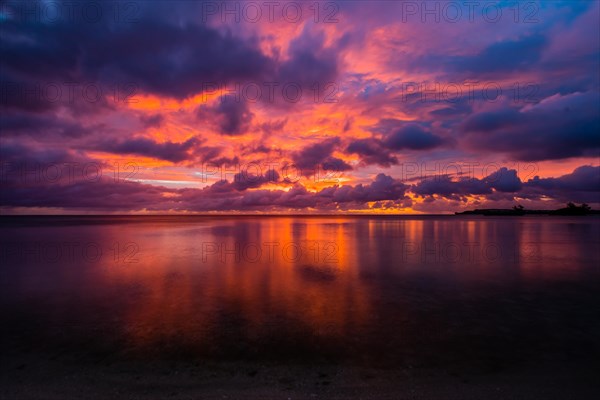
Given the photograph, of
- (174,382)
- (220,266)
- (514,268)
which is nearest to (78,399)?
(174,382)

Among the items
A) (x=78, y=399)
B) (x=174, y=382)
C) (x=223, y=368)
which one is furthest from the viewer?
(x=223, y=368)

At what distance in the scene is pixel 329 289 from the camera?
49.2 ft

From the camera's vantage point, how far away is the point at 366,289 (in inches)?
593

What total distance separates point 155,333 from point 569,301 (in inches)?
627

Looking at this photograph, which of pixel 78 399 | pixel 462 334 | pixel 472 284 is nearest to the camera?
pixel 78 399

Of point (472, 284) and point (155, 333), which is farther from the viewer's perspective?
point (472, 284)

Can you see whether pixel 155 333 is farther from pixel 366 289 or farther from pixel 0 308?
pixel 366 289

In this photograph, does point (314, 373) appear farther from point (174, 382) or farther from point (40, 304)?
point (40, 304)

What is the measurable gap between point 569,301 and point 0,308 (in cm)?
2281

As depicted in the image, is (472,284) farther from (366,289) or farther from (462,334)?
(462,334)

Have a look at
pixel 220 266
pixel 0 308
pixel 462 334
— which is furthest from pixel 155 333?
pixel 220 266

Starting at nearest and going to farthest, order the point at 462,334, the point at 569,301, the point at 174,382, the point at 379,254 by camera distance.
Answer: the point at 174,382
the point at 462,334
the point at 569,301
the point at 379,254

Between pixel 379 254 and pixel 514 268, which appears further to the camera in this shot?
pixel 379 254

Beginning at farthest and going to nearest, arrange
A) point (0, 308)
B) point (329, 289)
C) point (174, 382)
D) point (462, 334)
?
point (329, 289)
point (0, 308)
point (462, 334)
point (174, 382)
